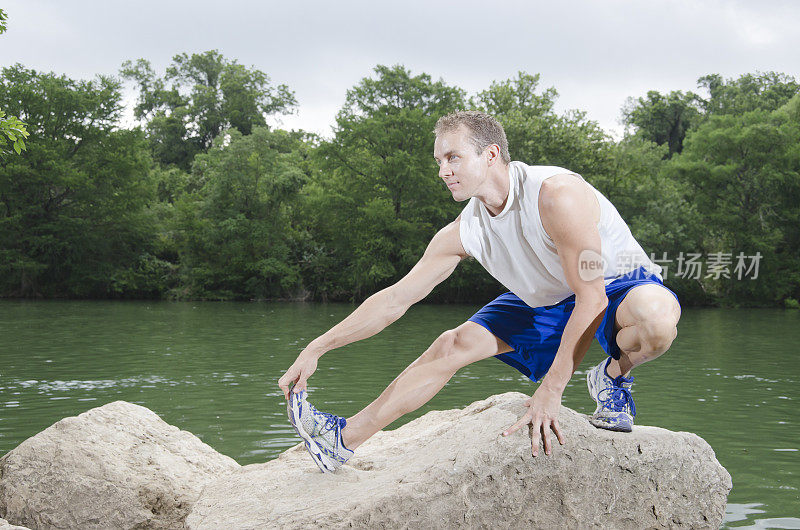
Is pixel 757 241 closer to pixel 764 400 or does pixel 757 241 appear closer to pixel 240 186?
pixel 240 186

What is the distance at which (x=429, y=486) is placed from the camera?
385cm

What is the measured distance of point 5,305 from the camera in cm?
3109

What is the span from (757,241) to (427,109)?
18053mm

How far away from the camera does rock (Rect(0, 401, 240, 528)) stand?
4684 mm

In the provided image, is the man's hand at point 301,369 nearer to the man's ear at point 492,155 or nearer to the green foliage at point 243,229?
the man's ear at point 492,155

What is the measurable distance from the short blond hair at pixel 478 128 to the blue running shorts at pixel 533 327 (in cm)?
82

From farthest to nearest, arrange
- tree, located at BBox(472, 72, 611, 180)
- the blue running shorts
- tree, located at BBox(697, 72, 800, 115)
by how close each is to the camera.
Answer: tree, located at BBox(697, 72, 800, 115)
tree, located at BBox(472, 72, 611, 180)
the blue running shorts

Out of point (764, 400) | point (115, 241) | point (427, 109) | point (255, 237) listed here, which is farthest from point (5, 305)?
point (764, 400)

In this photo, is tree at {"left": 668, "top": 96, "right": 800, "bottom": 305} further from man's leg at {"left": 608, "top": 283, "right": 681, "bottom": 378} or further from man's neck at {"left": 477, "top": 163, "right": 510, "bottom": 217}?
man's neck at {"left": 477, "top": 163, "right": 510, "bottom": 217}

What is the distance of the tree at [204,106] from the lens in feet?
198

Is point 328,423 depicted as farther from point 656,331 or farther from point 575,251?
point 656,331

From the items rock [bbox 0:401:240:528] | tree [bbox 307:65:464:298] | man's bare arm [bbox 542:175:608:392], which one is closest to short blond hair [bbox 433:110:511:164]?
man's bare arm [bbox 542:175:608:392]

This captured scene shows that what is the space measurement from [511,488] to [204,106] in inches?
2410

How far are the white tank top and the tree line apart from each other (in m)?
32.8
